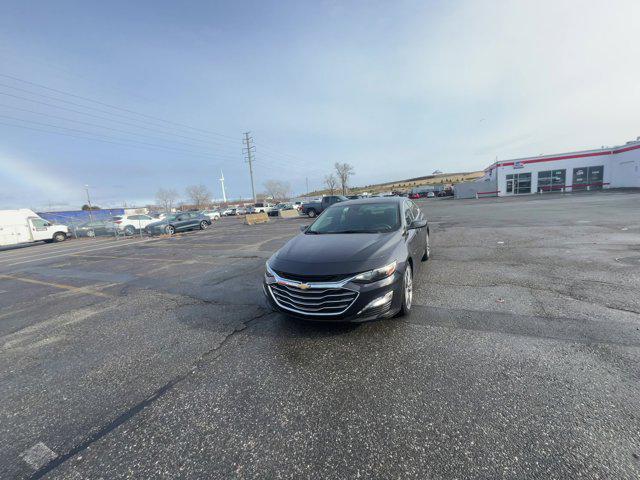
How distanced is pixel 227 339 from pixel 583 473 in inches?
132

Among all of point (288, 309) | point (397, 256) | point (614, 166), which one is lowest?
point (288, 309)

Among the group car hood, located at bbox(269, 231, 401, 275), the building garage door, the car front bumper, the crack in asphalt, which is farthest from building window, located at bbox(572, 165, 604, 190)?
the crack in asphalt

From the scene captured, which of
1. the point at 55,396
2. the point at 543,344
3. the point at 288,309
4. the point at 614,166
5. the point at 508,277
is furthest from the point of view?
the point at 614,166

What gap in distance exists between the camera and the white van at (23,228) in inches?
773

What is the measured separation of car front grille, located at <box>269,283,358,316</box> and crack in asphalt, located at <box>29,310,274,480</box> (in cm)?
102

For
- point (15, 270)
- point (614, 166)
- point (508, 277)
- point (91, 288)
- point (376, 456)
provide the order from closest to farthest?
point (376, 456), point (508, 277), point (91, 288), point (15, 270), point (614, 166)

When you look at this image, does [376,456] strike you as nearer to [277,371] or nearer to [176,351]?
[277,371]

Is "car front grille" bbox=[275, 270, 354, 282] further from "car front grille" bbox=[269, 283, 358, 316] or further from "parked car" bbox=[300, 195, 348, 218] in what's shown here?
"parked car" bbox=[300, 195, 348, 218]

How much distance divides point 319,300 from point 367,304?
537mm

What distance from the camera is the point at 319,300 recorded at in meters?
3.14

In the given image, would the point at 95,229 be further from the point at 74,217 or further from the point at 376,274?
the point at 376,274

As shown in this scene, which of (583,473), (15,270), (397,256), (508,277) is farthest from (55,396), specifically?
(15,270)

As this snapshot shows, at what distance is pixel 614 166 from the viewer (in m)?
33.6

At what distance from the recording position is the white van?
1964cm
